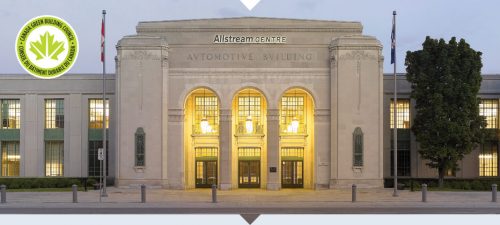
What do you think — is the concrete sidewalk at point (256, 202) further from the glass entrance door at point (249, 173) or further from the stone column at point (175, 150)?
the glass entrance door at point (249, 173)

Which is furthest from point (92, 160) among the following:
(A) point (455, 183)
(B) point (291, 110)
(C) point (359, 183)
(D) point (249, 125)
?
(A) point (455, 183)

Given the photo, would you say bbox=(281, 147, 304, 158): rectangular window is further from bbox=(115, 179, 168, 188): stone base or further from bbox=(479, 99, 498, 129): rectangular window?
bbox=(479, 99, 498, 129): rectangular window

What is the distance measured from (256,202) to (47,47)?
12.8 metres

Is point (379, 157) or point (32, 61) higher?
point (32, 61)

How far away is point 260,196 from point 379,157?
31.7 ft

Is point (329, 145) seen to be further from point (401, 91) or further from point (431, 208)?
point (431, 208)

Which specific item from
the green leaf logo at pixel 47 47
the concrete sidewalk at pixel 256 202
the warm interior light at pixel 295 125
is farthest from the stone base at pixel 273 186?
the green leaf logo at pixel 47 47

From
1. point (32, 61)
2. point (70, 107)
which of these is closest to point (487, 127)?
point (70, 107)

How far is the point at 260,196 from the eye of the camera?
129ft

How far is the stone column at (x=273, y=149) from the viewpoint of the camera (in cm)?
4509

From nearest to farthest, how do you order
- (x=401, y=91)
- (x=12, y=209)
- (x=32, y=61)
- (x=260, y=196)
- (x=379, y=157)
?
(x=32, y=61) < (x=12, y=209) < (x=260, y=196) < (x=379, y=157) < (x=401, y=91)

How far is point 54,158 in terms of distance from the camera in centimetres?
5116

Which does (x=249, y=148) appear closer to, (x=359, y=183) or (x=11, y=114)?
(x=359, y=183)

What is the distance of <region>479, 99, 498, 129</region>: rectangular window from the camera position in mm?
50062
